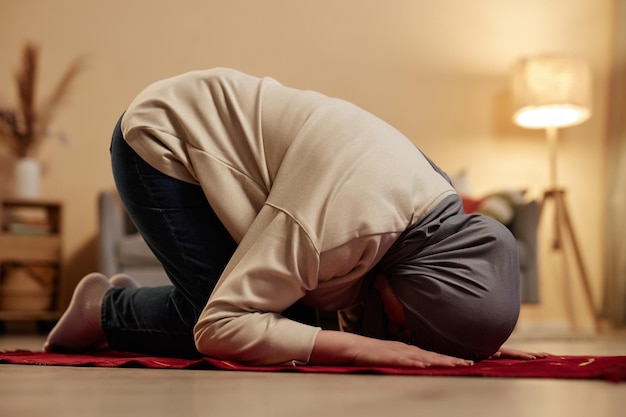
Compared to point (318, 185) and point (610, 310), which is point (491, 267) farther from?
point (610, 310)

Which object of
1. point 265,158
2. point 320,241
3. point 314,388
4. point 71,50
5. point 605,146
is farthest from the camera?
point 605,146

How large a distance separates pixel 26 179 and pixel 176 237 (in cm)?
289

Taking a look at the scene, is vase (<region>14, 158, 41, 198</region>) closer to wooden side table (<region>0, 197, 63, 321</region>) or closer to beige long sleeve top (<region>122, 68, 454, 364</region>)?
wooden side table (<region>0, 197, 63, 321</region>)

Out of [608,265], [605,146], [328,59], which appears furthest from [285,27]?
[608,265]

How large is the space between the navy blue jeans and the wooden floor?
25cm

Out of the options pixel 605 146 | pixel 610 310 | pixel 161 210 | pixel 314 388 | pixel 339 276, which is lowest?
pixel 610 310

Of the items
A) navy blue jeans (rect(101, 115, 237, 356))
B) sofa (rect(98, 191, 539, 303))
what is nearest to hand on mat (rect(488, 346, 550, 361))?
navy blue jeans (rect(101, 115, 237, 356))

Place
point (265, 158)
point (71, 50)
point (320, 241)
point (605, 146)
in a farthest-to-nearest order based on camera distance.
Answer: point (605, 146)
point (71, 50)
point (265, 158)
point (320, 241)

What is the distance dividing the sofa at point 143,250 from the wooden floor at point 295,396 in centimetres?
236

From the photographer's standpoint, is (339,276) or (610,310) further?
(610,310)

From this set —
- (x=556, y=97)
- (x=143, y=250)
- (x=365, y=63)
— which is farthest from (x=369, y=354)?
(x=365, y=63)

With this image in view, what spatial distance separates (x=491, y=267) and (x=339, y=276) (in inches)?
A: 9.9

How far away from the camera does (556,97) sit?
3973 millimetres

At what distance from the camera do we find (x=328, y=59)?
4512mm
